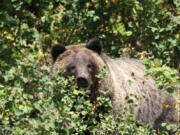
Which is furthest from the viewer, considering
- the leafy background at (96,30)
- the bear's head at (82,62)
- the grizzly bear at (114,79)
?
the leafy background at (96,30)

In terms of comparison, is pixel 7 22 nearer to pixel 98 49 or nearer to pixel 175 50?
pixel 98 49

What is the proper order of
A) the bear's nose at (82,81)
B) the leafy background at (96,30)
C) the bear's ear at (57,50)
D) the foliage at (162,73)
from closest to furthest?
the foliage at (162,73) → the bear's nose at (82,81) → the bear's ear at (57,50) → the leafy background at (96,30)

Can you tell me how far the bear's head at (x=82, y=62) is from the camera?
5780 mm

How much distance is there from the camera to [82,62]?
19.7 ft

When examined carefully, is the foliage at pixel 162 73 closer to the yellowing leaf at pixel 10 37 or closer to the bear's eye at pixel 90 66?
the bear's eye at pixel 90 66

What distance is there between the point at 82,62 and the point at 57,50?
0.50 m

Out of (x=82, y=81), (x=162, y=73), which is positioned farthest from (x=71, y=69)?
(x=162, y=73)

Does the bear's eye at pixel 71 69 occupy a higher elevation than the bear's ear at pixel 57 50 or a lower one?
lower

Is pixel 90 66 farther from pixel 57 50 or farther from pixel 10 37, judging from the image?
pixel 10 37

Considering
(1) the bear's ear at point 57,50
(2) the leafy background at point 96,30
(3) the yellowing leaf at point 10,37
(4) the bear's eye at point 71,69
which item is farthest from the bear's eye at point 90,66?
(3) the yellowing leaf at point 10,37

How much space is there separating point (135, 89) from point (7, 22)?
2.48m

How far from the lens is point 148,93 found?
6805mm

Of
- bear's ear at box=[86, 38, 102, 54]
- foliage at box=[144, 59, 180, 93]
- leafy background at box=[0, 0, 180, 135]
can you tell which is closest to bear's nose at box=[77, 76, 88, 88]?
bear's ear at box=[86, 38, 102, 54]

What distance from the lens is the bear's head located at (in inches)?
228
